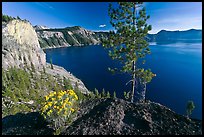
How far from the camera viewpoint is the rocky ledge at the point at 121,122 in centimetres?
1195

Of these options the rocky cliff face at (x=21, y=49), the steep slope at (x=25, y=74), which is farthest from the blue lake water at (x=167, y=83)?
the steep slope at (x=25, y=74)

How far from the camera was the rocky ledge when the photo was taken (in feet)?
39.2

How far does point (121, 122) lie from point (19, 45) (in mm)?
102383

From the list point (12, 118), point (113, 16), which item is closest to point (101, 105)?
point (12, 118)

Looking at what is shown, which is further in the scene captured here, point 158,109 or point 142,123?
point 158,109

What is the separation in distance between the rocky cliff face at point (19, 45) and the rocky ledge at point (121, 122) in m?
69.8

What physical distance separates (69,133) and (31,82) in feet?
213

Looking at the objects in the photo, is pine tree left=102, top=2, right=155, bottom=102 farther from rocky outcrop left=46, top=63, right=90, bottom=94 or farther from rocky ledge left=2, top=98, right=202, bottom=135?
rocky outcrop left=46, top=63, right=90, bottom=94

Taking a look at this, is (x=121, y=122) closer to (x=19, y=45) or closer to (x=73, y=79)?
(x=73, y=79)

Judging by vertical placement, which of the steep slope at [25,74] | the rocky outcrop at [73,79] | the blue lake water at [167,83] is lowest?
the blue lake water at [167,83]

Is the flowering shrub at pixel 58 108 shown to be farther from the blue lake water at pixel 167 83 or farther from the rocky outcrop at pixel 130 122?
the blue lake water at pixel 167 83

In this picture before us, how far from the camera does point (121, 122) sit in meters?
12.8

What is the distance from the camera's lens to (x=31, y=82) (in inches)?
2837

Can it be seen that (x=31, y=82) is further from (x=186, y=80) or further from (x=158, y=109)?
(x=186, y=80)
